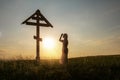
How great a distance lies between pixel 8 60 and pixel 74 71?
25.2ft

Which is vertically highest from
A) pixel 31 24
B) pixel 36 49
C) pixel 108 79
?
pixel 31 24

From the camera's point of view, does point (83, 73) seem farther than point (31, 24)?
No

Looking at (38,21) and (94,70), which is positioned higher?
(38,21)

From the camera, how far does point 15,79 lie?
14.5 meters

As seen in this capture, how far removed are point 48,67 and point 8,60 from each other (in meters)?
5.51

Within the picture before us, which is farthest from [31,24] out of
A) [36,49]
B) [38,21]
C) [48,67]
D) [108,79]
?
[108,79]

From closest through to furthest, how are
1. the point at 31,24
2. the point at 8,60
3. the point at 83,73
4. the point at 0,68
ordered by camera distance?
1. the point at 83,73
2. the point at 0,68
3. the point at 8,60
4. the point at 31,24

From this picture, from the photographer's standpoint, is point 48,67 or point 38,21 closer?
point 48,67

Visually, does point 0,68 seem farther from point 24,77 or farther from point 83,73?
point 83,73

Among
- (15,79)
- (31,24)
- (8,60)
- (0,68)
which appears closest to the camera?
(15,79)

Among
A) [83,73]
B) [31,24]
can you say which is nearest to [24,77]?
[83,73]

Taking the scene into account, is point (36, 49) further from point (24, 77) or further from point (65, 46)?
point (24, 77)

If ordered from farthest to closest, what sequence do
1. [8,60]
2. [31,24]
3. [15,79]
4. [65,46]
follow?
[31,24]
[8,60]
[65,46]
[15,79]

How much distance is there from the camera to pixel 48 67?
17422 millimetres
